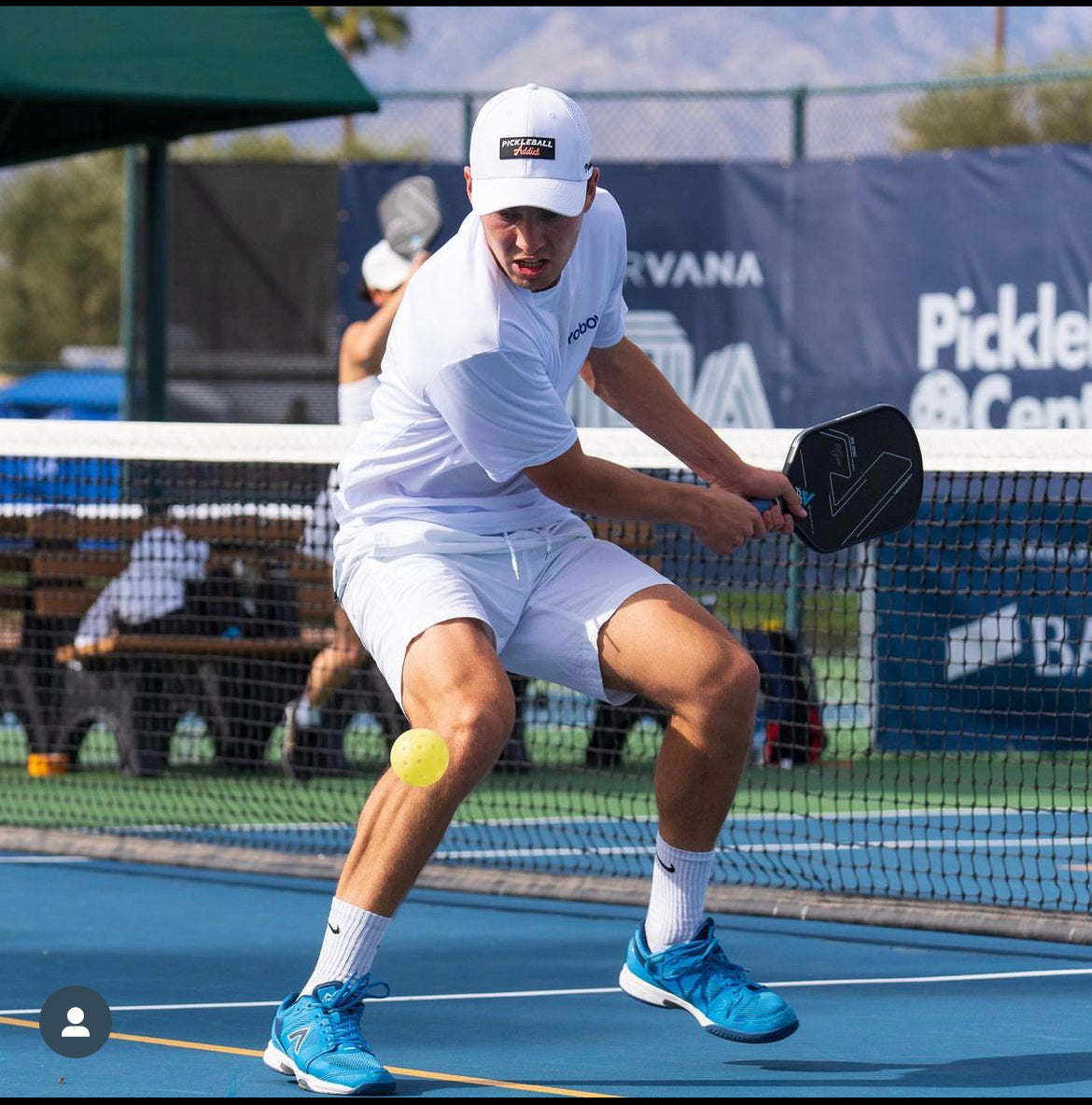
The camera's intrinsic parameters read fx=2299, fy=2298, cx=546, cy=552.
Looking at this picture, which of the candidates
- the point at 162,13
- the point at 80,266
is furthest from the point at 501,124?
the point at 80,266

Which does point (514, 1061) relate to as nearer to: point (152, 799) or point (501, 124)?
point (501, 124)

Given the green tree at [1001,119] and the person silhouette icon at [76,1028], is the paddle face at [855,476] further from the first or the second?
the green tree at [1001,119]

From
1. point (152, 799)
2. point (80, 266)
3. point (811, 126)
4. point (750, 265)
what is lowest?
point (152, 799)

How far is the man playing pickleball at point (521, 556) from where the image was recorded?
403cm

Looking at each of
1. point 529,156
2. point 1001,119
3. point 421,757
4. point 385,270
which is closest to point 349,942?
point 421,757

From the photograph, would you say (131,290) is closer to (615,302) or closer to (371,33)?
(615,302)

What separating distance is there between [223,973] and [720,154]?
863 centimetres

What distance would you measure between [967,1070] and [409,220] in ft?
18.1

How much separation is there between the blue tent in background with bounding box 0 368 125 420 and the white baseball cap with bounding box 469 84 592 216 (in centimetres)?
2683

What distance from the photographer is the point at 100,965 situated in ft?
18.0

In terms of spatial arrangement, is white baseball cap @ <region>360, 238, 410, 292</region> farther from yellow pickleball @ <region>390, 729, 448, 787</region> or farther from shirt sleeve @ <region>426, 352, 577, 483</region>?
yellow pickleball @ <region>390, 729, 448, 787</region>

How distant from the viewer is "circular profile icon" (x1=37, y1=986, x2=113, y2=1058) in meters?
4.44

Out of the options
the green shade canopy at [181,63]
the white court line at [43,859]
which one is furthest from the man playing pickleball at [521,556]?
the green shade canopy at [181,63]

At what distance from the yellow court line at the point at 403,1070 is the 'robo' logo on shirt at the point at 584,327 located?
1.37m
